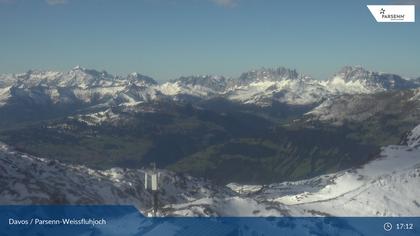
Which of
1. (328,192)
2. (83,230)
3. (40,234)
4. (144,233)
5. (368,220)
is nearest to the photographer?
(144,233)

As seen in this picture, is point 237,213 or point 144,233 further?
point 237,213

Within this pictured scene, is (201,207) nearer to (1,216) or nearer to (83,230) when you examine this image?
(83,230)

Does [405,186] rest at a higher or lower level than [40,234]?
higher

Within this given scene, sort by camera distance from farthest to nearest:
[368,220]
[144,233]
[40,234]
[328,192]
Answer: [328,192]
[40,234]
[368,220]
[144,233]

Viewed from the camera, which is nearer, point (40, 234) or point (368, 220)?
point (368, 220)

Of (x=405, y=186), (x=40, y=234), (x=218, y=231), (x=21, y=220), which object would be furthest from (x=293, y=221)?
(x=21, y=220)

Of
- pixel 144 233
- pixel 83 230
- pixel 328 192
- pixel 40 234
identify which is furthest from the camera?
pixel 328 192

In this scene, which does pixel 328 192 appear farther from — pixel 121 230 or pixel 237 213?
pixel 121 230

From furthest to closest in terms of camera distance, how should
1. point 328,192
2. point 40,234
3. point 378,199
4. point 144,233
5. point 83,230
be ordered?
point 328,192, point 40,234, point 83,230, point 378,199, point 144,233

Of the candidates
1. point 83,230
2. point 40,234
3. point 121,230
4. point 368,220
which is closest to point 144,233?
point 121,230
